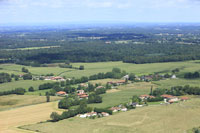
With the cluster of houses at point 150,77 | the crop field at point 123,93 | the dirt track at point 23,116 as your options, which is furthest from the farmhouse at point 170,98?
the dirt track at point 23,116

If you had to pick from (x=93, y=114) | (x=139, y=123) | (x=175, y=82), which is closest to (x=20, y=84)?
(x=93, y=114)

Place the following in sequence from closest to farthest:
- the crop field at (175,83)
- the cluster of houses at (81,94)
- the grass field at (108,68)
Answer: the cluster of houses at (81,94)
the crop field at (175,83)
the grass field at (108,68)

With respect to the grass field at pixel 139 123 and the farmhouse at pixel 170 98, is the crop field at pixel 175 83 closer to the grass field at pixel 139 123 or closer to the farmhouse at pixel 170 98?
the farmhouse at pixel 170 98

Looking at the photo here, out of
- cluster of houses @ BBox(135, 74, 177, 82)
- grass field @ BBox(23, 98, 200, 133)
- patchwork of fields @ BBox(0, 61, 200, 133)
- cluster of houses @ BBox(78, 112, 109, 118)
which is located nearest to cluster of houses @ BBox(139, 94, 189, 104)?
patchwork of fields @ BBox(0, 61, 200, 133)

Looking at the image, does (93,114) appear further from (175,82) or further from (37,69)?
(37,69)

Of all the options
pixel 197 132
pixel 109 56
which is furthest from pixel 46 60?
pixel 197 132

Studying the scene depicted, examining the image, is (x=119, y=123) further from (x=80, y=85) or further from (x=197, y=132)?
(x=80, y=85)
